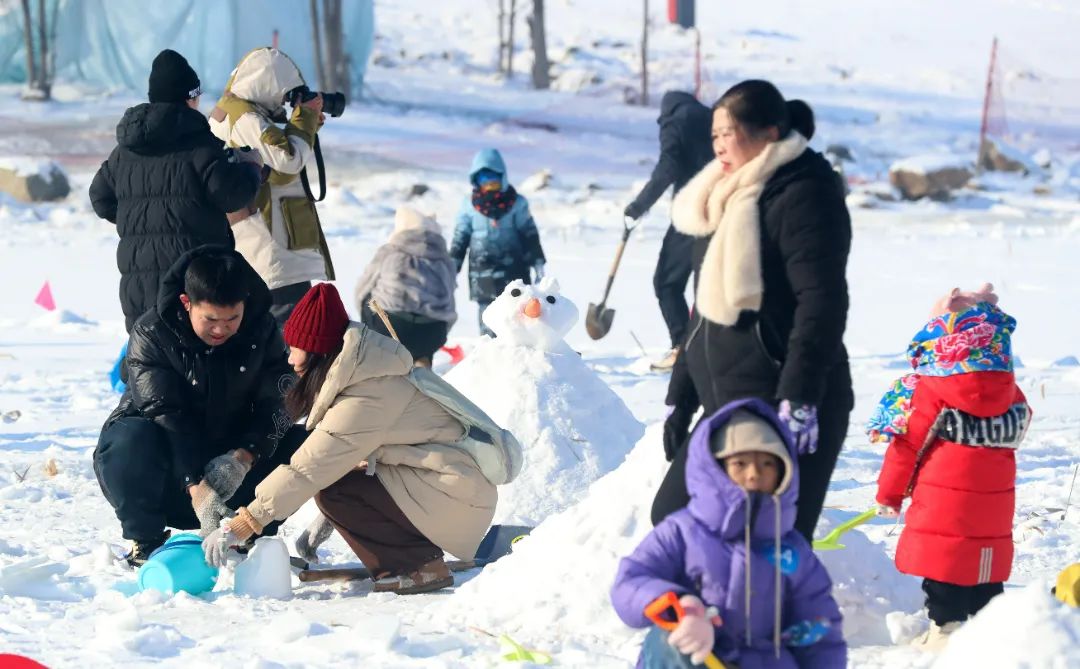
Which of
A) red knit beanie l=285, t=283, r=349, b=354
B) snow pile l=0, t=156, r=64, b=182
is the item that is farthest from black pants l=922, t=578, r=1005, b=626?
snow pile l=0, t=156, r=64, b=182

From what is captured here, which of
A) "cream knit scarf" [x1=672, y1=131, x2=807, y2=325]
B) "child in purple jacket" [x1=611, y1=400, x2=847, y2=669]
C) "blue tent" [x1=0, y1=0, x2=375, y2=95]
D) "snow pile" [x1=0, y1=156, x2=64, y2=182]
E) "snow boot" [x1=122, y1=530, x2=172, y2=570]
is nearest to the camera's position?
"child in purple jacket" [x1=611, y1=400, x2=847, y2=669]

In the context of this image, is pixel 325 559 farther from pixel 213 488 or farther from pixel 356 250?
pixel 356 250

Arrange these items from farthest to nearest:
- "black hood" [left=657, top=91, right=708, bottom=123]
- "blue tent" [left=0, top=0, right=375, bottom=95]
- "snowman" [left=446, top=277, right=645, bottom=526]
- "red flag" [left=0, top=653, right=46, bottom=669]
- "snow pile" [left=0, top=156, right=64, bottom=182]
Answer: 1. "blue tent" [left=0, top=0, right=375, bottom=95]
2. "snow pile" [left=0, top=156, right=64, bottom=182]
3. "black hood" [left=657, top=91, right=708, bottom=123]
4. "snowman" [left=446, top=277, right=645, bottom=526]
5. "red flag" [left=0, top=653, right=46, bottom=669]

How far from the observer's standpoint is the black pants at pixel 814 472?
350 centimetres

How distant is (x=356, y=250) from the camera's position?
50.8ft

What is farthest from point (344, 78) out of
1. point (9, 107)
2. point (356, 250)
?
point (356, 250)

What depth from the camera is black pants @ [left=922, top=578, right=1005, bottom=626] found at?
3996mm

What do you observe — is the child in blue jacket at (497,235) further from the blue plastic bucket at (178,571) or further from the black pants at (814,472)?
the black pants at (814,472)

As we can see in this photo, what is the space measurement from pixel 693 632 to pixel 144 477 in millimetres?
2405

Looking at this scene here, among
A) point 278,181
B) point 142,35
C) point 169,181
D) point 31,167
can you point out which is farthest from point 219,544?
point 142,35

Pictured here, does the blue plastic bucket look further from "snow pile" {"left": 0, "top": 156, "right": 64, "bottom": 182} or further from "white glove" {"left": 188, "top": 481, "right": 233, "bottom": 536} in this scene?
"snow pile" {"left": 0, "top": 156, "right": 64, "bottom": 182}

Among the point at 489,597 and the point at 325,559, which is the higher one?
Answer: the point at 489,597

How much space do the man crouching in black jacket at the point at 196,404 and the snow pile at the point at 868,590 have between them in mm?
1747

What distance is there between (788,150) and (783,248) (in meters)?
0.22
